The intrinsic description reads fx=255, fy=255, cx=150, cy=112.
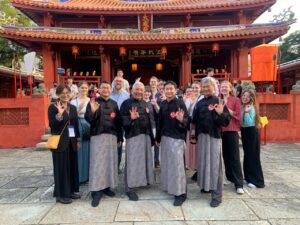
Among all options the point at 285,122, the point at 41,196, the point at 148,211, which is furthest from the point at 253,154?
the point at 285,122

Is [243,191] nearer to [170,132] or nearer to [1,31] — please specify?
[170,132]

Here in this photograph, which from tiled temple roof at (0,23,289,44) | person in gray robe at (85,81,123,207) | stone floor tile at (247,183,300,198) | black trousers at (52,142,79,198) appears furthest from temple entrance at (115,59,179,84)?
black trousers at (52,142,79,198)

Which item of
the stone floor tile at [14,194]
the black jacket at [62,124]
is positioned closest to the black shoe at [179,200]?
the black jacket at [62,124]

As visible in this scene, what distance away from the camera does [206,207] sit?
3.37m

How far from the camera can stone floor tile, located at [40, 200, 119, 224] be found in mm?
3070

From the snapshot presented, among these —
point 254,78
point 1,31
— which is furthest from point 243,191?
point 1,31

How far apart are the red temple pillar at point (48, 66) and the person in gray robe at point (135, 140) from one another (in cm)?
846

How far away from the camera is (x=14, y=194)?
404 centimetres

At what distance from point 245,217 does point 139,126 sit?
1810 millimetres

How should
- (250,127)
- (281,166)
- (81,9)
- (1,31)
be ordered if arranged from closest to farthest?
(250,127)
(281,166)
(1,31)
(81,9)

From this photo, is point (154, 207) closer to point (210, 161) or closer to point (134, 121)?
point (210, 161)

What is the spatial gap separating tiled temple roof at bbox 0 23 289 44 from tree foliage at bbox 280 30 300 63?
12889mm

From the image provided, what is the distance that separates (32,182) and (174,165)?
2.79 m

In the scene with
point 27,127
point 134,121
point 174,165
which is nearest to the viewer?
point 174,165
